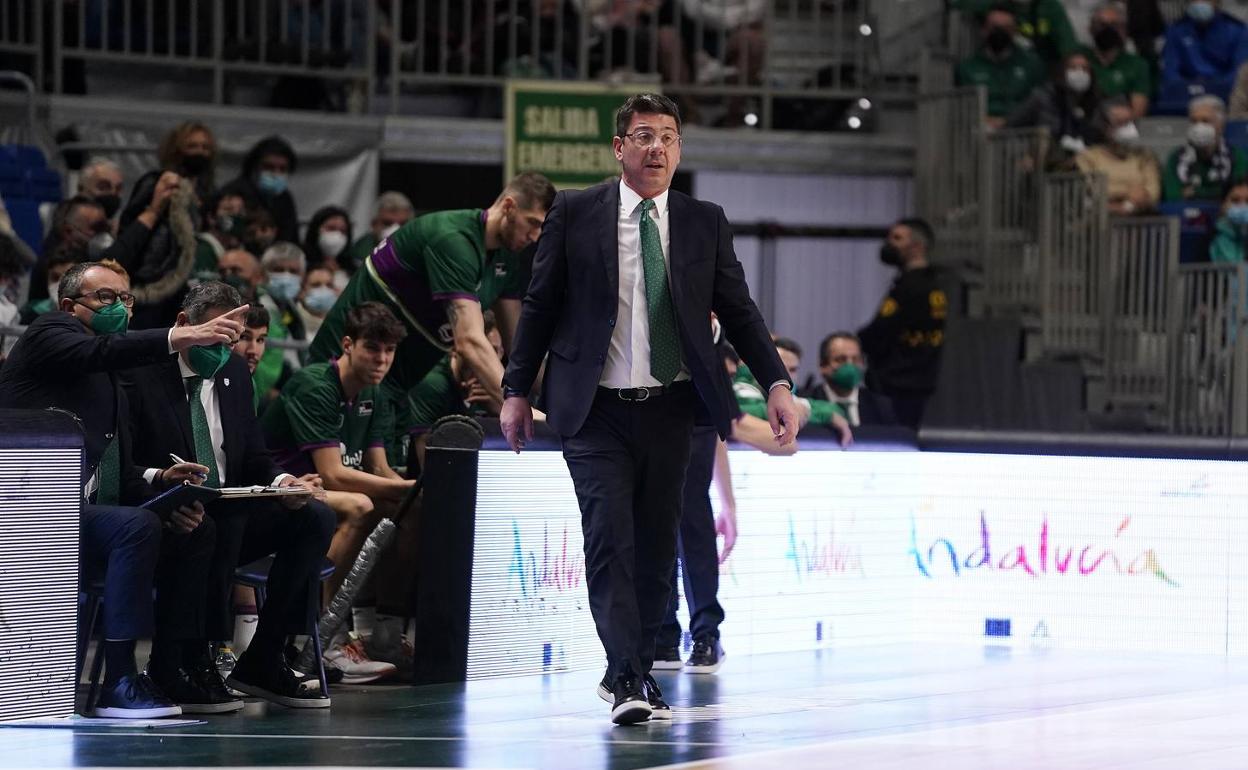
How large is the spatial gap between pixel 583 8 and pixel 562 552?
362 inches

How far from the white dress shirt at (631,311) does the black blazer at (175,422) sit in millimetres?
1567

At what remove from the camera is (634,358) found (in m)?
7.09

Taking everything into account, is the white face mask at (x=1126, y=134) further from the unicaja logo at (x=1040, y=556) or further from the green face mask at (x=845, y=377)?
the unicaja logo at (x=1040, y=556)

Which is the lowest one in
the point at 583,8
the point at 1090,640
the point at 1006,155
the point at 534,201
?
the point at 1090,640

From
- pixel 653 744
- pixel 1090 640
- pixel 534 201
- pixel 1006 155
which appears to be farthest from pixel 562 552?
pixel 1006 155

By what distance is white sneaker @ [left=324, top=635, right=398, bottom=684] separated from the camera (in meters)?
8.55

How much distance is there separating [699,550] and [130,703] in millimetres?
2623

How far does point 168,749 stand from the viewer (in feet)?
21.2

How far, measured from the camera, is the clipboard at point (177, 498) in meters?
7.11

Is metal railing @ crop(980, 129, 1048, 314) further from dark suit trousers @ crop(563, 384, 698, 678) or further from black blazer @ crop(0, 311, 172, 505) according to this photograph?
black blazer @ crop(0, 311, 172, 505)

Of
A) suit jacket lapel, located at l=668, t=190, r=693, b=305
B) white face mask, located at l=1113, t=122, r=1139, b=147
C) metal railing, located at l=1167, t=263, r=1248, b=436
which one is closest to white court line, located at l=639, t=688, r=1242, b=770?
suit jacket lapel, located at l=668, t=190, r=693, b=305

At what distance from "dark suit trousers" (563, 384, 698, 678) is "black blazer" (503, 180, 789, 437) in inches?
4.1

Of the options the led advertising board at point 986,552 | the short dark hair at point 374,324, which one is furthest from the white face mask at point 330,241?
the short dark hair at point 374,324

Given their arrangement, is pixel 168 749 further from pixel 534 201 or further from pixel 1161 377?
pixel 1161 377
